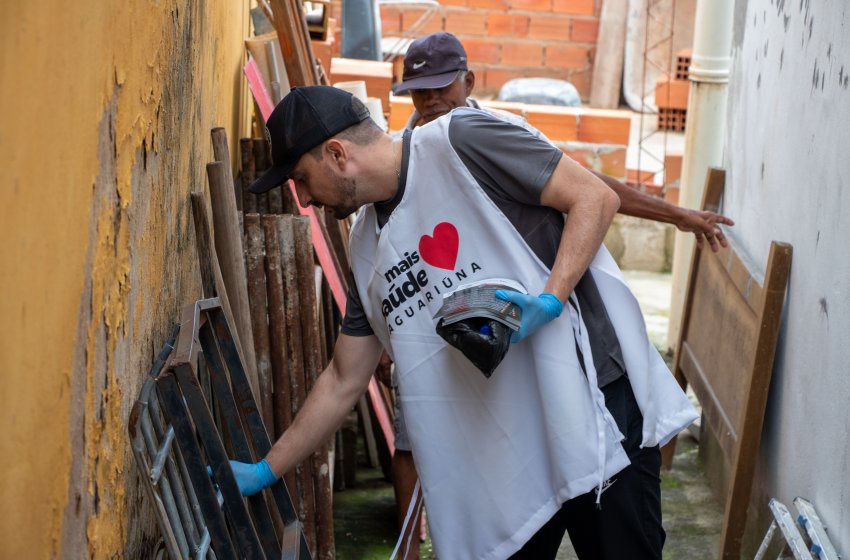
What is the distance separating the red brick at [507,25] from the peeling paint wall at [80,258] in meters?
9.49

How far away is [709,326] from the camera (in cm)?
479

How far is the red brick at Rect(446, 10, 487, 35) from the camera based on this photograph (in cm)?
1166

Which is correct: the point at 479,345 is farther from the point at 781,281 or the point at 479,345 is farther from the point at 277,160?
the point at 781,281

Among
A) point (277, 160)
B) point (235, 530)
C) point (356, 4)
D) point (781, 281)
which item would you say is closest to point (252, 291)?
point (277, 160)

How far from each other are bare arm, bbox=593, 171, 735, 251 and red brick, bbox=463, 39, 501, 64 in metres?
8.77

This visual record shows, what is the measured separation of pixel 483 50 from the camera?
11.9 m

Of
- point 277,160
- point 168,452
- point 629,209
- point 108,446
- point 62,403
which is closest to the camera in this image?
point 62,403

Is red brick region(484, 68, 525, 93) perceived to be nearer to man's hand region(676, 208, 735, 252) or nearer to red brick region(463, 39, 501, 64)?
red brick region(463, 39, 501, 64)

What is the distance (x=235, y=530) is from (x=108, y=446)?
14.7 inches

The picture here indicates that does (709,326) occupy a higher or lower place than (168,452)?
lower

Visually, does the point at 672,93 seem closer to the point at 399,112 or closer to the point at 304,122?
the point at 399,112

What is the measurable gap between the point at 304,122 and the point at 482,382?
72 cm

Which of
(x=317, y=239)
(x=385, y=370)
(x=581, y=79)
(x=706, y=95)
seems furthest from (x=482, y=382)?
(x=581, y=79)

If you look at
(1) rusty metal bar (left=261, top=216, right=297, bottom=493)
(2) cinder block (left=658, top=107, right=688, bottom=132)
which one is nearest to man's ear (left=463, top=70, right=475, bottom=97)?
(1) rusty metal bar (left=261, top=216, right=297, bottom=493)
